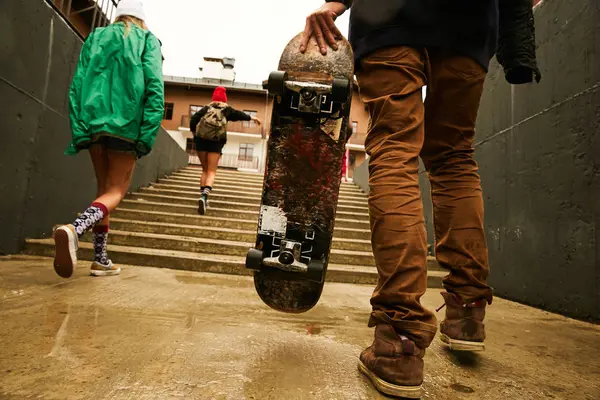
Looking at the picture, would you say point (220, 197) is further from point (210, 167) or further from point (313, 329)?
point (313, 329)

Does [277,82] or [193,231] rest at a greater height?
[277,82]

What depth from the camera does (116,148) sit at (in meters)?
2.20

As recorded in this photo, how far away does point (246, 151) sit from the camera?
25984 mm

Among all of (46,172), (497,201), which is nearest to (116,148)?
(46,172)

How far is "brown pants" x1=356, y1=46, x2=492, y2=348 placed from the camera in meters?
0.96

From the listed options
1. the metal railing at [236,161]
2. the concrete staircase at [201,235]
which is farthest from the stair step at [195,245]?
the metal railing at [236,161]

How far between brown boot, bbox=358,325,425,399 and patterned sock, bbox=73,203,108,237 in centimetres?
180

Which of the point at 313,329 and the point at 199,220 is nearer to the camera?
the point at 313,329

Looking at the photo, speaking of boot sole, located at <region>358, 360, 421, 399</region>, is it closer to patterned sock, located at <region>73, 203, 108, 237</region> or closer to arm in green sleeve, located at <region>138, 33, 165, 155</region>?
patterned sock, located at <region>73, 203, 108, 237</region>

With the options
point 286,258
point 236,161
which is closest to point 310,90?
point 286,258

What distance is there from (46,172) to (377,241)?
347 centimetres

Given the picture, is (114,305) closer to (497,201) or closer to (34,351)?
(34,351)

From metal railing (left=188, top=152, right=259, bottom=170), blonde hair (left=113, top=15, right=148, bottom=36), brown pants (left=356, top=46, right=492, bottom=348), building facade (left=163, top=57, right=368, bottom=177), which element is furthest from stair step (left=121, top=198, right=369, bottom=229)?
metal railing (left=188, top=152, right=259, bottom=170)

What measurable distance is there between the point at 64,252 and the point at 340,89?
1700 mm
